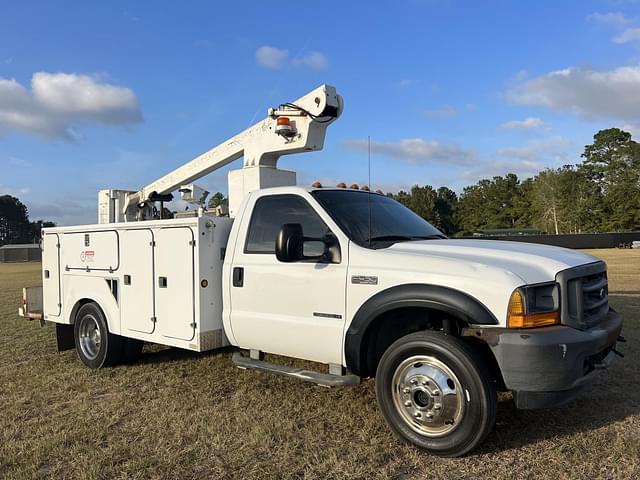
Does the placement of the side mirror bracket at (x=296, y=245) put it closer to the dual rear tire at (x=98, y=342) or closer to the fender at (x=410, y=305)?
the fender at (x=410, y=305)

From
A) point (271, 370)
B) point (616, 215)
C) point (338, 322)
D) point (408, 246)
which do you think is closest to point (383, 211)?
point (408, 246)

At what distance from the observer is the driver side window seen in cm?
468

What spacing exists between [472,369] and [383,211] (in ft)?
6.40

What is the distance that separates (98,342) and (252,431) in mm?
3143

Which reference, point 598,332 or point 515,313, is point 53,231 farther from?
point 598,332

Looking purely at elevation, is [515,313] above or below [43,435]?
above

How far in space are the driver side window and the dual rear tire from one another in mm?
2477

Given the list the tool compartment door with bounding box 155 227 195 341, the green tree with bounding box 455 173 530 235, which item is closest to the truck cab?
the tool compartment door with bounding box 155 227 195 341

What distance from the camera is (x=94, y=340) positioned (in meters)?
6.69

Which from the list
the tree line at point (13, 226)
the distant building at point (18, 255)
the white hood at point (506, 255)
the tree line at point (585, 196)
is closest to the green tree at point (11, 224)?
the tree line at point (13, 226)

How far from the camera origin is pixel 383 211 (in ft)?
17.0

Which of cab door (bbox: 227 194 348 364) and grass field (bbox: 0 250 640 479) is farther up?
cab door (bbox: 227 194 348 364)

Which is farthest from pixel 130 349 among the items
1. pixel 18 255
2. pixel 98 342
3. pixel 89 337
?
pixel 18 255

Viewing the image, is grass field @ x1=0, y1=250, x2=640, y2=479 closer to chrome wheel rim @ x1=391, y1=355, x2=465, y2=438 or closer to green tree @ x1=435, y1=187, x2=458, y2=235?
chrome wheel rim @ x1=391, y1=355, x2=465, y2=438
